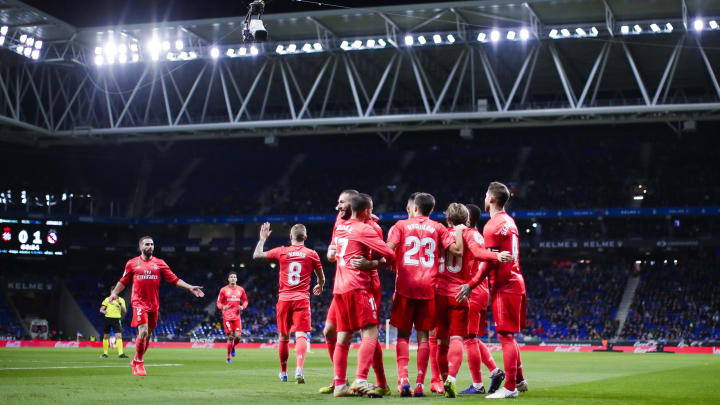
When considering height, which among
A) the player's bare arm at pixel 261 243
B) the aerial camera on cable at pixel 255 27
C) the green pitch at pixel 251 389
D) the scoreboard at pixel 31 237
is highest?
the aerial camera on cable at pixel 255 27

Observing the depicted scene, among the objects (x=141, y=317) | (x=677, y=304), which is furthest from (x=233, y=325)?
(x=677, y=304)

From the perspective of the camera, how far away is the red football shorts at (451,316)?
11.2 meters

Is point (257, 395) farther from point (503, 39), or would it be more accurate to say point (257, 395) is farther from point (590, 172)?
point (590, 172)

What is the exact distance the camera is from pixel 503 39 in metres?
36.8

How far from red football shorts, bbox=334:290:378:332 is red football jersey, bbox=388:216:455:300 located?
521 mm

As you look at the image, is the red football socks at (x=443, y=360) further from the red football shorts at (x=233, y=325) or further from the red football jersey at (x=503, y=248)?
the red football shorts at (x=233, y=325)

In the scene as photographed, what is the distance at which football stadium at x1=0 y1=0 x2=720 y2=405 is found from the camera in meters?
29.6

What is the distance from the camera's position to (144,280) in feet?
51.4

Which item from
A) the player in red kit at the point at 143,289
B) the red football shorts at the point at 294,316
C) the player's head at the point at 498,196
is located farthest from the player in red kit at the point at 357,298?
the player in red kit at the point at 143,289

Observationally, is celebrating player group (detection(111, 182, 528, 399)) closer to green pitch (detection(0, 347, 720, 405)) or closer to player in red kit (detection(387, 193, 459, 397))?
player in red kit (detection(387, 193, 459, 397))

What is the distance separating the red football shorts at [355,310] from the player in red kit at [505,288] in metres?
1.05

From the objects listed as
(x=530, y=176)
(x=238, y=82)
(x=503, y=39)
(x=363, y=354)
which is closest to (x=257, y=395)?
(x=363, y=354)

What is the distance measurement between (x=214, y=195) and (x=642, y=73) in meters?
28.9

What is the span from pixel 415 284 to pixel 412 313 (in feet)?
1.23
